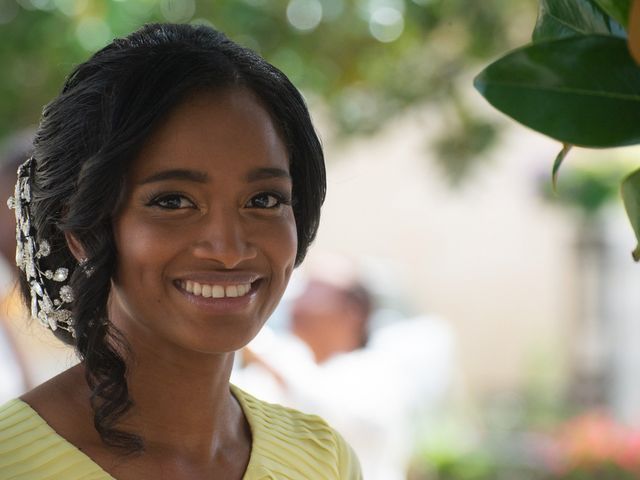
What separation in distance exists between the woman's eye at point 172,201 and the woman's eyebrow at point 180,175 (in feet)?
0.07

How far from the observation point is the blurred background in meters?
3.81

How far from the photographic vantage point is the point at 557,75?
1.00 metres

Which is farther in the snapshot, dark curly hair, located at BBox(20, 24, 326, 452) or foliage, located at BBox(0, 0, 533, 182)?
foliage, located at BBox(0, 0, 533, 182)

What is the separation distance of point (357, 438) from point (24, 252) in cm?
229

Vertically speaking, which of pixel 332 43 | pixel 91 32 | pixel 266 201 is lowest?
pixel 266 201

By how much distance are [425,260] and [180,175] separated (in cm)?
809

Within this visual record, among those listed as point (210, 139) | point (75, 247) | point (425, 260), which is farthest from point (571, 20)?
point (425, 260)

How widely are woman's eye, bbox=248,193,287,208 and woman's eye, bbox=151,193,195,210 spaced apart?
89 mm

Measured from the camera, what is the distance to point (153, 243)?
5.10 feet

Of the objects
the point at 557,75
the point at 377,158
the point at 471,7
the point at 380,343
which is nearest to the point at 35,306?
the point at 557,75

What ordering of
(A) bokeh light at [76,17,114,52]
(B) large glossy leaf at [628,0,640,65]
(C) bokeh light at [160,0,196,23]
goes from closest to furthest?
(B) large glossy leaf at [628,0,640,65]
(C) bokeh light at [160,0,196,23]
(A) bokeh light at [76,17,114,52]

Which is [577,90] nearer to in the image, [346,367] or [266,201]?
[266,201]

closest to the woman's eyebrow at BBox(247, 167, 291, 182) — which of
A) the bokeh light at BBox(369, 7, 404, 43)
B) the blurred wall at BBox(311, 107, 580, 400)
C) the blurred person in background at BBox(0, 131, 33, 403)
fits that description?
the blurred person in background at BBox(0, 131, 33, 403)

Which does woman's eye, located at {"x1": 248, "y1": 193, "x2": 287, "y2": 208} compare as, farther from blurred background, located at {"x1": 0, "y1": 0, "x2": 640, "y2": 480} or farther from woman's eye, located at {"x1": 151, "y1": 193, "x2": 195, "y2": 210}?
blurred background, located at {"x1": 0, "y1": 0, "x2": 640, "y2": 480}
